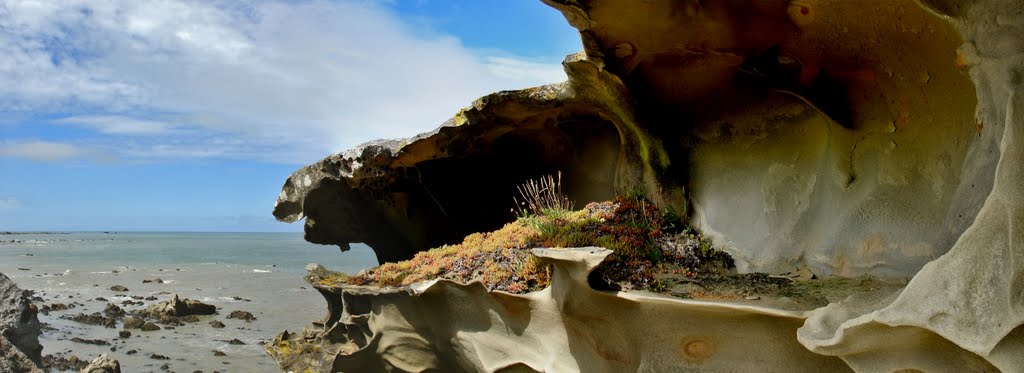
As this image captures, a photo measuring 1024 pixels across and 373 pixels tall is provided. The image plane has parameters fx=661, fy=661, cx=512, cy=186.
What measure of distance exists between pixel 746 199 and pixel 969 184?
2509 mm

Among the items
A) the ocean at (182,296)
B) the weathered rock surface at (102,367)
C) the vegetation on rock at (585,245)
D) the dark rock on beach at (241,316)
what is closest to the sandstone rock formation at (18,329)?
the weathered rock surface at (102,367)

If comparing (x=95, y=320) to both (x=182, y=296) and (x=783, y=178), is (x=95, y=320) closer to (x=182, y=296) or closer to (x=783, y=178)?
(x=182, y=296)

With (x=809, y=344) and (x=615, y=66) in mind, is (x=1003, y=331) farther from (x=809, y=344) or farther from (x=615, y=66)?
(x=615, y=66)

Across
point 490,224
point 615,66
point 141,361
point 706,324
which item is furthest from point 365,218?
point 706,324

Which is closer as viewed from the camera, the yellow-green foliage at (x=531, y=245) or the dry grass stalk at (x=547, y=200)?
the yellow-green foliage at (x=531, y=245)

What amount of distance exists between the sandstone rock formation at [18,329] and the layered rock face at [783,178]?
3928 mm

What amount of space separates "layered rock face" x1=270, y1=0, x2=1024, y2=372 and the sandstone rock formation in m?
3.93

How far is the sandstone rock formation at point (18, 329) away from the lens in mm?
8273

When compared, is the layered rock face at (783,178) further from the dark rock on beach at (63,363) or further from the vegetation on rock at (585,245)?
the dark rock on beach at (63,363)

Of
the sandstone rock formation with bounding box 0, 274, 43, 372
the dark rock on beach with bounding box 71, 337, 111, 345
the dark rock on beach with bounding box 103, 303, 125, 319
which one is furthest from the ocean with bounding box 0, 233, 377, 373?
the sandstone rock formation with bounding box 0, 274, 43, 372

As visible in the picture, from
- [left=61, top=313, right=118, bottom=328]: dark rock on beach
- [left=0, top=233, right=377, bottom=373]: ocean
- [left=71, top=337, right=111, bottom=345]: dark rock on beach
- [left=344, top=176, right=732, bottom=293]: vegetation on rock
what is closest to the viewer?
[left=344, top=176, right=732, bottom=293]: vegetation on rock

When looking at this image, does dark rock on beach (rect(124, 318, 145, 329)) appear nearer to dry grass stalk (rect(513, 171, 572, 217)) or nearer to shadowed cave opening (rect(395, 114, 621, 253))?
shadowed cave opening (rect(395, 114, 621, 253))

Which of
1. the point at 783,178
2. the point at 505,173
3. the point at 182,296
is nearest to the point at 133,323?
the point at 182,296

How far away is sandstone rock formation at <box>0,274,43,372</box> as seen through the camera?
326 inches
